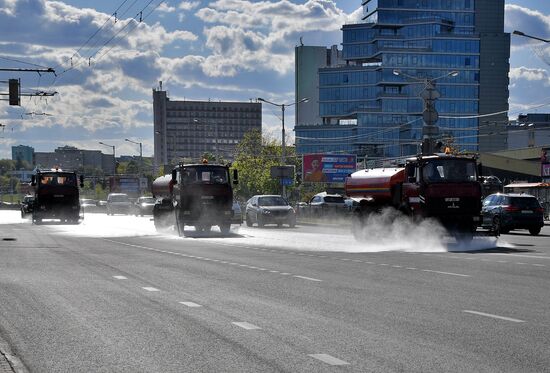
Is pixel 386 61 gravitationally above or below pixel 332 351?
above

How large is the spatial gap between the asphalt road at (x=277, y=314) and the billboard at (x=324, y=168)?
208 feet

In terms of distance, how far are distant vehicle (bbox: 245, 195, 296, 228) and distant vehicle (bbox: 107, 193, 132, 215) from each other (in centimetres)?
3057

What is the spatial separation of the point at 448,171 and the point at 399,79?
438ft

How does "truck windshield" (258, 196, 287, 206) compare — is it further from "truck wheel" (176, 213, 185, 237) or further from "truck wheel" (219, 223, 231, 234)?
"truck wheel" (176, 213, 185, 237)

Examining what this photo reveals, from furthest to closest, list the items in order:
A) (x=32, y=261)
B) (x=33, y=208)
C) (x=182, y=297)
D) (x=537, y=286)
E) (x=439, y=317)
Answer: (x=33, y=208) < (x=32, y=261) < (x=537, y=286) < (x=182, y=297) < (x=439, y=317)

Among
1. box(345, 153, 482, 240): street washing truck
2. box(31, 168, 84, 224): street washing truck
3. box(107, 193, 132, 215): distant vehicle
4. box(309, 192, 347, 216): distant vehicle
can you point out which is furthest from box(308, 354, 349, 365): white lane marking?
box(107, 193, 132, 215): distant vehicle

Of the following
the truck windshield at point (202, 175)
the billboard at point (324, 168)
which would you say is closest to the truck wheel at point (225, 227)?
the truck windshield at point (202, 175)

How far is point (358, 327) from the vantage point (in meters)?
9.52

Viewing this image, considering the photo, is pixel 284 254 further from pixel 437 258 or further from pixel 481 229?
pixel 481 229

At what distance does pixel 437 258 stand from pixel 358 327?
38.7 ft

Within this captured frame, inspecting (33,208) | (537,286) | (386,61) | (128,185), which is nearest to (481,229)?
(537,286)

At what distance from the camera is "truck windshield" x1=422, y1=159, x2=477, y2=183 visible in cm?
2597

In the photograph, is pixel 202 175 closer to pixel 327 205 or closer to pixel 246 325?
pixel 327 205

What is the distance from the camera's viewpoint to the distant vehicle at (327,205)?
178ft
